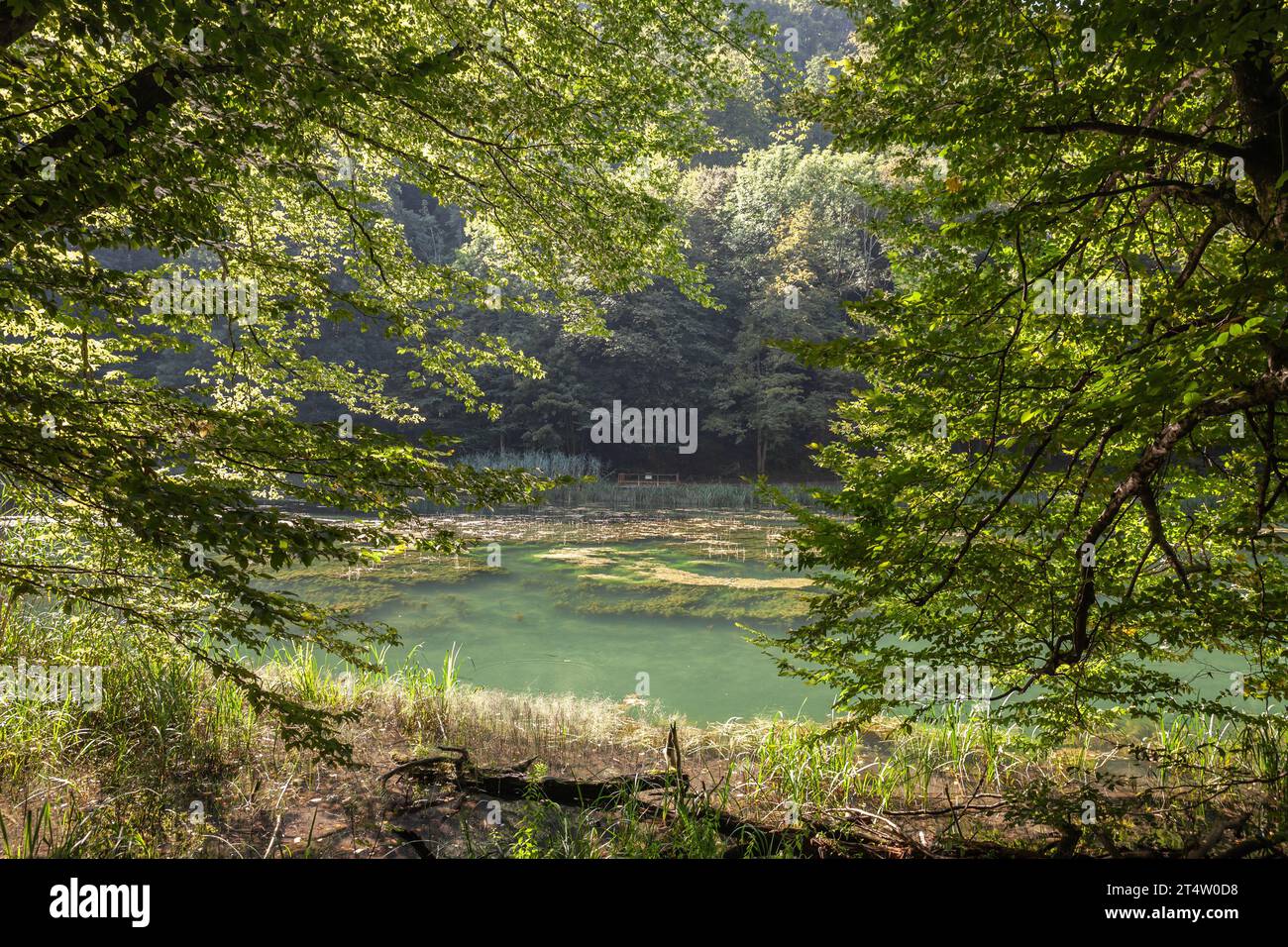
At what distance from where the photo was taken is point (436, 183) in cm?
550

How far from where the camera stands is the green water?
8711 mm

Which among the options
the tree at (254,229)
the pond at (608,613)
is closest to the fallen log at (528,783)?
the tree at (254,229)

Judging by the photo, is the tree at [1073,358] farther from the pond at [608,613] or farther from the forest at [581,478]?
the pond at [608,613]

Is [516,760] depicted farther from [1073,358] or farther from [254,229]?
[254,229]

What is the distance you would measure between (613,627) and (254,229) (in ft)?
26.7

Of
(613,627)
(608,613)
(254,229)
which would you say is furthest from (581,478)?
(608,613)

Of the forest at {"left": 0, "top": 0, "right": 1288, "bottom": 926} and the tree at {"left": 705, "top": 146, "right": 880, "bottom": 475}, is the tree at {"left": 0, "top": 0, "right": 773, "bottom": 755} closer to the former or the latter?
the forest at {"left": 0, "top": 0, "right": 1288, "bottom": 926}

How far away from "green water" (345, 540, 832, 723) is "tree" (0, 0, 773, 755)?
4.68m

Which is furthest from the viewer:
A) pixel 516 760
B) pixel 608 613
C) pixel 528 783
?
pixel 608 613

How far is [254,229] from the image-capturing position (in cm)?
590

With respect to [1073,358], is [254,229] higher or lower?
higher

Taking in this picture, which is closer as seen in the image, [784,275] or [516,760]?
[516,760]

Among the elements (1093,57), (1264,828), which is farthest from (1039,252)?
(1264,828)

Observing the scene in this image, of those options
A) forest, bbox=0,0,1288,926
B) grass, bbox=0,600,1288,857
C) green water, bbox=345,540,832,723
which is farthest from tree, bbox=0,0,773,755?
green water, bbox=345,540,832,723
